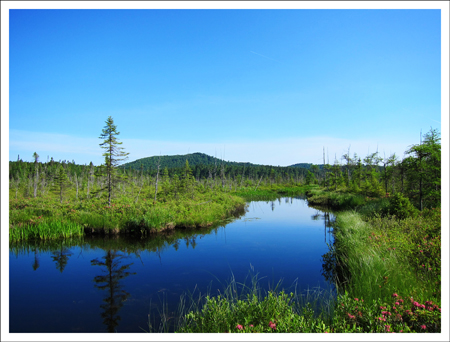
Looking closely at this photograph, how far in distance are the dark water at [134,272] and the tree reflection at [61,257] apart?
4 centimetres

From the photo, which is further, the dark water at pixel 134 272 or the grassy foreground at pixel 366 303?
the dark water at pixel 134 272

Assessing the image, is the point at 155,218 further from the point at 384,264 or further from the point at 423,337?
the point at 423,337

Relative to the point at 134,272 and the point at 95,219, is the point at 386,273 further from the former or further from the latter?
the point at 95,219

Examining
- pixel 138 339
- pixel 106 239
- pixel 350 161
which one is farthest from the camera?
pixel 350 161

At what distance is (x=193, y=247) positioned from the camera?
14.2 meters

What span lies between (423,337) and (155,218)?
A: 15.6 meters

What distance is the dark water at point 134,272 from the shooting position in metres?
7.10

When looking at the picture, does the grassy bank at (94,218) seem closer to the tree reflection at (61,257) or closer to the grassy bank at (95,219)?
the grassy bank at (95,219)

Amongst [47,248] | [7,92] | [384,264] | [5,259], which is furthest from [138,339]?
[47,248]

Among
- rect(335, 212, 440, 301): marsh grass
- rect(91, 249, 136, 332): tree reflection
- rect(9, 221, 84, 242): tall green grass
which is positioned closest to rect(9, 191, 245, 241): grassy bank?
rect(9, 221, 84, 242): tall green grass

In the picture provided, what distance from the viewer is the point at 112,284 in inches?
361

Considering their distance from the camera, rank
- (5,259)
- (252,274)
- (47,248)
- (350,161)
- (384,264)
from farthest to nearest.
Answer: (350,161) < (47,248) < (252,274) < (384,264) < (5,259)

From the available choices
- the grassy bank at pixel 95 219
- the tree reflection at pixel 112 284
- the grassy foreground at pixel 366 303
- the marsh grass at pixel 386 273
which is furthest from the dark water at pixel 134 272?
the marsh grass at pixel 386 273

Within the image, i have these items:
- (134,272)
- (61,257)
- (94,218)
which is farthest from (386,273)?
(94,218)
